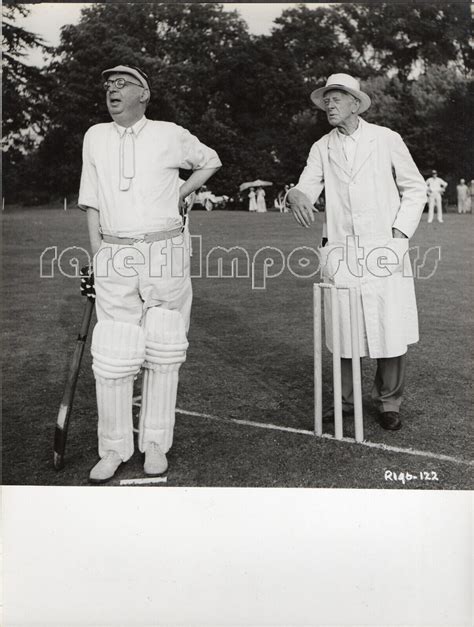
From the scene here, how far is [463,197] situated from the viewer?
66.1 feet

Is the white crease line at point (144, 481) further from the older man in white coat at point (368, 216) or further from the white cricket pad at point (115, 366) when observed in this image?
the older man in white coat at point (368, 216)

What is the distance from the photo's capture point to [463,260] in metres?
11.9

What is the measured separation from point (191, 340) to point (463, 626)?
389cm

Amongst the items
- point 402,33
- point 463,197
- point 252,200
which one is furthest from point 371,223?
point 252,200

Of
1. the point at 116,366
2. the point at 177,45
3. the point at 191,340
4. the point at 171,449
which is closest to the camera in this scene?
the point at 116,366

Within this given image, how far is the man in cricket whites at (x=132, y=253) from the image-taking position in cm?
363

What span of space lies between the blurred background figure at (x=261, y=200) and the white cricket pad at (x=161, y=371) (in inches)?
923

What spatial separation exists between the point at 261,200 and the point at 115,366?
961 inches

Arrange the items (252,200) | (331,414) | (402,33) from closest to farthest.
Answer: (331,414), (402,33), (252,200)

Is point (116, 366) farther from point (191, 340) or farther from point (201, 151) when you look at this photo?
point (191, 340)

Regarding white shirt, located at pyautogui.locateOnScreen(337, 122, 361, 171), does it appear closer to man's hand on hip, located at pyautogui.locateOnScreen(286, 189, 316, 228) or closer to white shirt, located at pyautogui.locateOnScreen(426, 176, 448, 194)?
man's hand on hip, located at pyautogui.locateOnScreen(286, 189, 316, 228)

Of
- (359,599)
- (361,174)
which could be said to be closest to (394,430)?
(359,599)

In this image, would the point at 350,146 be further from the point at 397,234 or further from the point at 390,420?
the point at 390,420

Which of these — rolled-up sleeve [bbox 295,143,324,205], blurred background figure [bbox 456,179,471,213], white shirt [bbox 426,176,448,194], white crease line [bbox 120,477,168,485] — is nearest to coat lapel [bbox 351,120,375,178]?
rolled-up sleeve [bbox 295,143,324,205]
